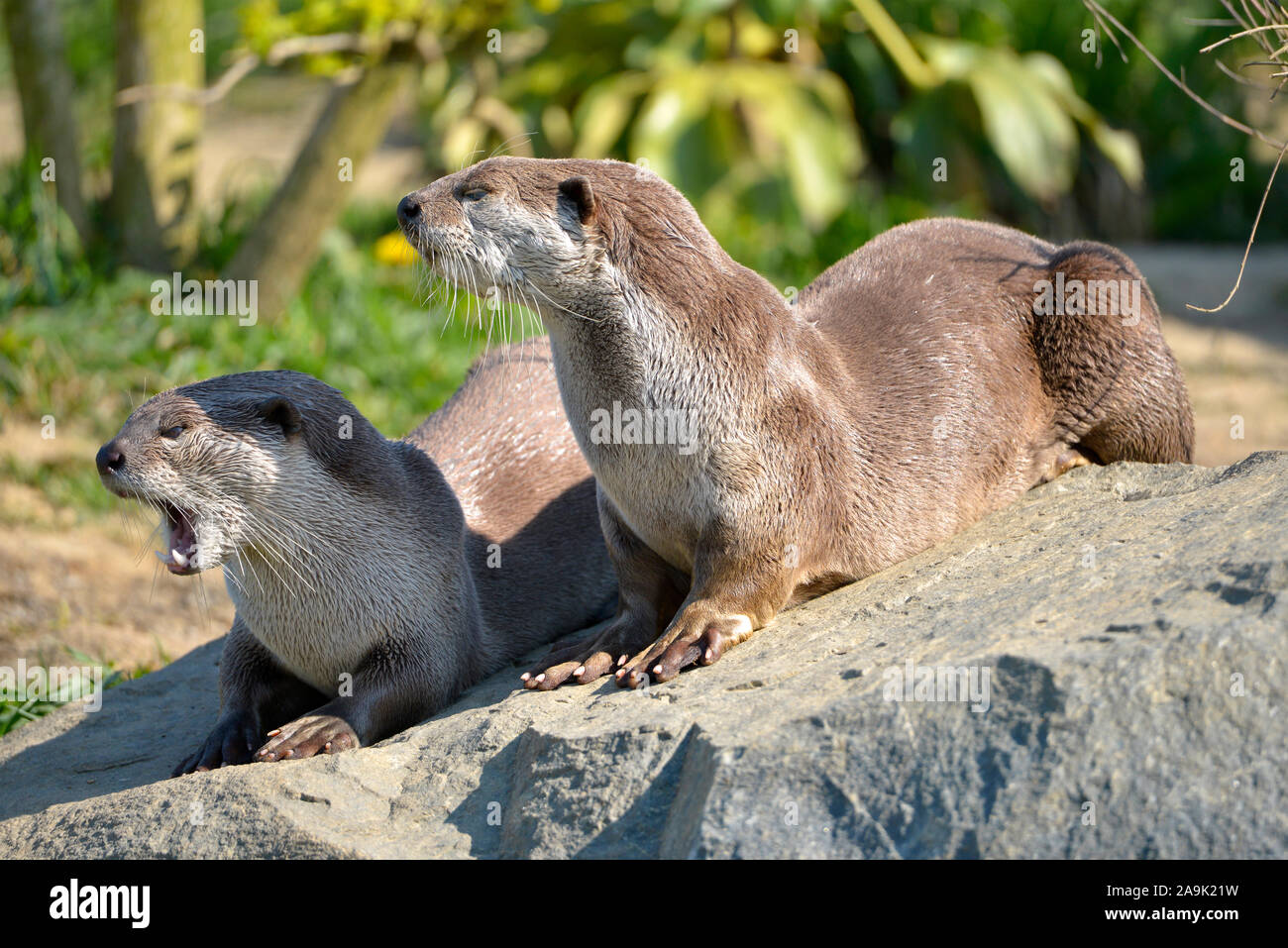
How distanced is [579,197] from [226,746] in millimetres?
1466

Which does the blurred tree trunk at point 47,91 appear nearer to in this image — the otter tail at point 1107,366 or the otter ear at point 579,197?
the otter ear at point 579,197

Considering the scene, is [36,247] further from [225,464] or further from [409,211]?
[409,211]

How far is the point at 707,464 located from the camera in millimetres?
2943

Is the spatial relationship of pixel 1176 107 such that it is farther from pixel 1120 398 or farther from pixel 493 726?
pixel 493 726

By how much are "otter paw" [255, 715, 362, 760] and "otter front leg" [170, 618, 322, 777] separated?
14 centimetres

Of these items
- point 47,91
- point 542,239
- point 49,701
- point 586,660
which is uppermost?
point 47,91

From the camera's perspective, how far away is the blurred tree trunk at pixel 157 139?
665cm

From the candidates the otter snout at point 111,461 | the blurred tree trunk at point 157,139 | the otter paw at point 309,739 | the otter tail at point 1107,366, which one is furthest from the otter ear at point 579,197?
the blurred tree trunk at point 157,139

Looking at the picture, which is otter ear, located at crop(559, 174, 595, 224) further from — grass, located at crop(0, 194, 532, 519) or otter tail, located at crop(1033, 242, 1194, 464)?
grass, located at crop(0, 194, 532, 519)

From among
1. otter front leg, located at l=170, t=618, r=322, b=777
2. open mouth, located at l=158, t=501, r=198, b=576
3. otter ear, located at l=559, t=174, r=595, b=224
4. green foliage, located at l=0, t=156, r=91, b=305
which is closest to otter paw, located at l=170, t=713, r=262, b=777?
otter front leg, located at l=170, t=618, r=322, b=777

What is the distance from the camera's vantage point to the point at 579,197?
293cm

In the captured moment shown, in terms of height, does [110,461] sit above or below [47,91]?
below

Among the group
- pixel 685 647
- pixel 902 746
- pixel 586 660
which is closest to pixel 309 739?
pixel 586 660

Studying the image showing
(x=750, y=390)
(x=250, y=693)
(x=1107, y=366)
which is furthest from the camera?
(x=1107, y=366)
